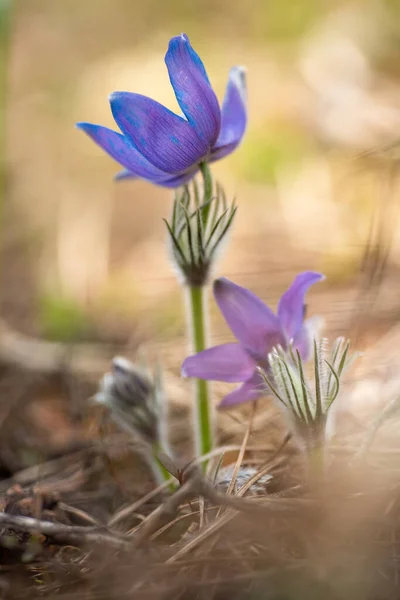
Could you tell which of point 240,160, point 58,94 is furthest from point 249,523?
point 58,94

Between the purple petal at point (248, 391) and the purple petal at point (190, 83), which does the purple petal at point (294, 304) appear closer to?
the purple petal at point (248, 391)

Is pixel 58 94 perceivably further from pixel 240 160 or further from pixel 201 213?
pixel 201 213

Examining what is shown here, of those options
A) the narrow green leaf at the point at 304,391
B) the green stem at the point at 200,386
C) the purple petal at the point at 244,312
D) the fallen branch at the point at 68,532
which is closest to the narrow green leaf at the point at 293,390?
the narrow green leaf at the point at 304,391

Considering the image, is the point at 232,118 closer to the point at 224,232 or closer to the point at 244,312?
the point at 224,232

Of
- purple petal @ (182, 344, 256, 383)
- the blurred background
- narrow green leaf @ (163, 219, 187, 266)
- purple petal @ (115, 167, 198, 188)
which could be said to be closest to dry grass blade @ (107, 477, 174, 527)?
purple petal @ (182, 344, 256, 383)

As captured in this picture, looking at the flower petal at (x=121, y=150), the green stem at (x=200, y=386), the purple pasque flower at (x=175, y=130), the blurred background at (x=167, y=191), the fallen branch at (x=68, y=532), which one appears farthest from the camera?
the blurred background at (x=167, y=191)

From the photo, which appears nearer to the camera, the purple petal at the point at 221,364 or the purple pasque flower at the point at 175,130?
the purple pasque flower at the point at 175,130
